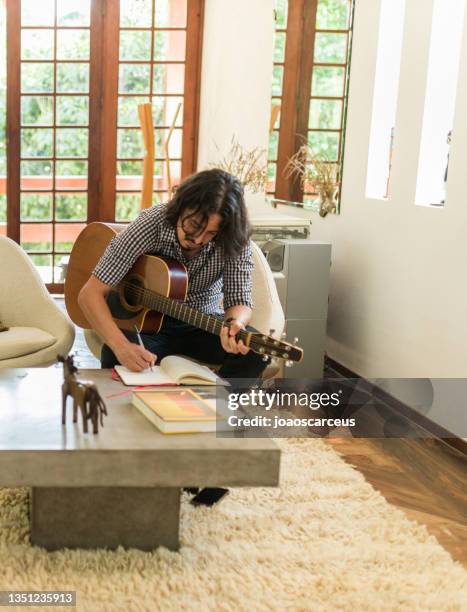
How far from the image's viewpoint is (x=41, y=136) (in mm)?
6383

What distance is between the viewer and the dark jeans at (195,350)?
2.81m

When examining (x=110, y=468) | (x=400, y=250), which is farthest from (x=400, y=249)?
(x=110, y=468)

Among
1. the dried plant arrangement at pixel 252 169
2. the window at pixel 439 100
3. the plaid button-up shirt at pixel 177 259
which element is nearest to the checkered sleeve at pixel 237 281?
the plaid button-up shirt at pixel 177 259

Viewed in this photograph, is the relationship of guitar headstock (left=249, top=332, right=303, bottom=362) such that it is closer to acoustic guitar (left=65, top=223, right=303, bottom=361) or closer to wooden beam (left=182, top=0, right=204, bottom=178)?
acoustic guitar (left=65, top=223, right=303, bottom=361)

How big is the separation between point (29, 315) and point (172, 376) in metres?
1.01

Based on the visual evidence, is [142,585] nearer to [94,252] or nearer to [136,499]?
[136,499]

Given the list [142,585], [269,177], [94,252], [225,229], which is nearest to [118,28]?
[269,177]

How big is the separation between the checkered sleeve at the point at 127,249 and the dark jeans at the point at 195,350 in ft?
0.78

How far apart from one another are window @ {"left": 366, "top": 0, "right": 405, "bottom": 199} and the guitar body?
135 cm

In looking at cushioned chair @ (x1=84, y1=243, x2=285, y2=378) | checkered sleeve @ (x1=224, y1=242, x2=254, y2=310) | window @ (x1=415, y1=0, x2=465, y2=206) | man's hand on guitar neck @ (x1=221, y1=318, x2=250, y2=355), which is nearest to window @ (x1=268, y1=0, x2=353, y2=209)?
window @ (x1=415, y1=0, x2=465, y2=206)

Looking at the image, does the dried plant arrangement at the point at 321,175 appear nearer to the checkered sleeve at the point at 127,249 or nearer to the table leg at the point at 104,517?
the checkered sleeve at the point at 127,249

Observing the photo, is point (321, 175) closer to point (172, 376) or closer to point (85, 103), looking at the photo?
point (172, 376)

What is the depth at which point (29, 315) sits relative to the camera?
10.5 feet

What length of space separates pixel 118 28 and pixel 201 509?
486 centimetres
